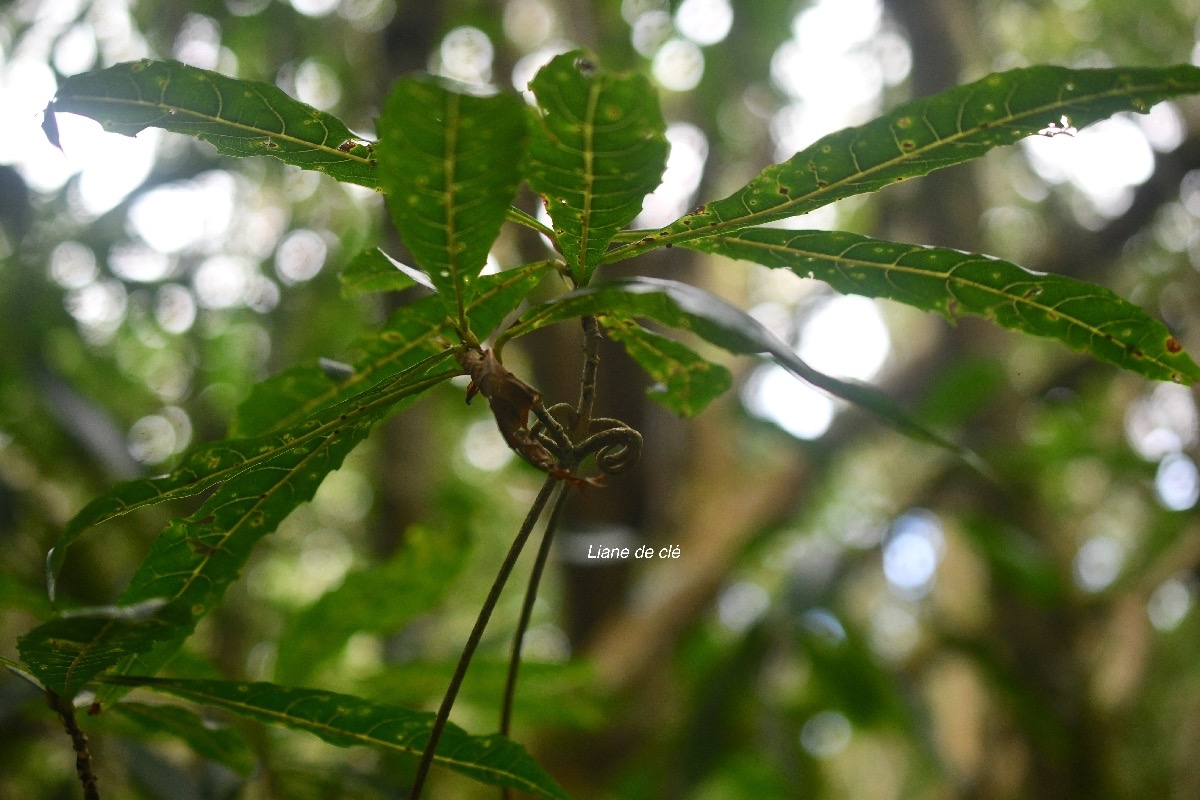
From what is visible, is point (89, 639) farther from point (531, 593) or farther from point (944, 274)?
point (944, 274)

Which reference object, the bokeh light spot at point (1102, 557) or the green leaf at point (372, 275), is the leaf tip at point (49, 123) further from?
the bokeh light spot at point (1102, 557)

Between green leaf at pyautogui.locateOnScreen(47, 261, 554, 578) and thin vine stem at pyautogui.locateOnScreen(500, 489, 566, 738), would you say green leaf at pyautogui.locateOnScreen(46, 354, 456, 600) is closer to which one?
green leaf at pyautogui.locateOnScreen(47, 261, 554, 578)

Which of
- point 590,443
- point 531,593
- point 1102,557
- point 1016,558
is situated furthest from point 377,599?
point 1102,557

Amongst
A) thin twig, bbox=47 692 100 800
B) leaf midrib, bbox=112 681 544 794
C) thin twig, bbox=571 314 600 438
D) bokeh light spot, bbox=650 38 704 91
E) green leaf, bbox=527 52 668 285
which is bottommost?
thin twig, bbox=47 692 100 800

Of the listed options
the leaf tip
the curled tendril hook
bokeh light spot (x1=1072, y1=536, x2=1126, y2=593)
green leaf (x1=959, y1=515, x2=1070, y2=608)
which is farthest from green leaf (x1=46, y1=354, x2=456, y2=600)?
bokeh light spot (x1=1072, y1=536, x2=1126, y2=593)

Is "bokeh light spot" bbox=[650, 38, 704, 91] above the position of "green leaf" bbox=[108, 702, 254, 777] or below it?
above

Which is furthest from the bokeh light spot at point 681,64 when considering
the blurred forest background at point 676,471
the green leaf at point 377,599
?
the green leaf at point 377,599

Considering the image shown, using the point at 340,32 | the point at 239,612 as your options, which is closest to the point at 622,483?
the point at 239,612
